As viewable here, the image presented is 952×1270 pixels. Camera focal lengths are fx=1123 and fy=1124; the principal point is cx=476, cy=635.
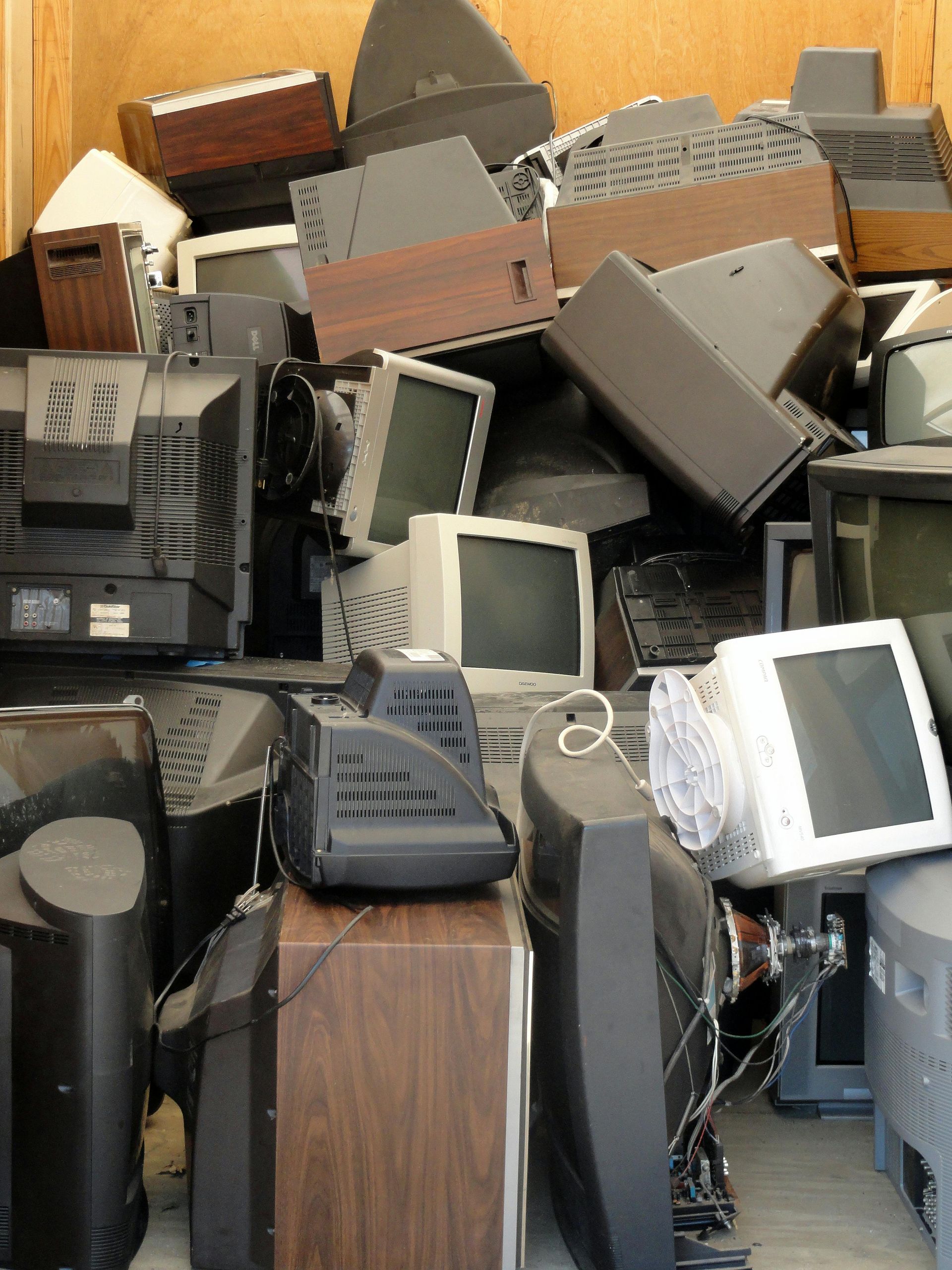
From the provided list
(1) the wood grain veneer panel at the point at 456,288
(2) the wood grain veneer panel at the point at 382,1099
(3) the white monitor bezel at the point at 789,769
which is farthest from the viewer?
(1) the wood grain veneer panel at the point at 456,288

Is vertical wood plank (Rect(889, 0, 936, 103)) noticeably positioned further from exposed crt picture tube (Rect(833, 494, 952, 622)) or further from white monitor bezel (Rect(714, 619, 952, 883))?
white monitor bezel (Rect(714, 619, 952, 883))

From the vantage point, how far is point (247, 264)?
3.51 meters

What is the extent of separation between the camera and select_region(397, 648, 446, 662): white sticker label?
158 cm

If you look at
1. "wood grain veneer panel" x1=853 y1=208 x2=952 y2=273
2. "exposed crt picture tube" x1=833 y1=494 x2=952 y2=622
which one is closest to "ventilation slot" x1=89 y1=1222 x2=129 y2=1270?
"exposed crt picture tube" x1=833 y1=494 x2=952 y2=622

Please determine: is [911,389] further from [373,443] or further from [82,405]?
[82,405]

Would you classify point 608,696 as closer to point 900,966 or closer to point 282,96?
point 900,966

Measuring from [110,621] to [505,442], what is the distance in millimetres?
1243

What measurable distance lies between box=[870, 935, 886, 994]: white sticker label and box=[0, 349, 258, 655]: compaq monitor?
132cm

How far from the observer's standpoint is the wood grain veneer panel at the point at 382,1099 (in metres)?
1.32

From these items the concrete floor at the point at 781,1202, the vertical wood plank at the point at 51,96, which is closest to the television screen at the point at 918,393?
the concrete floor at the point at 781,1202

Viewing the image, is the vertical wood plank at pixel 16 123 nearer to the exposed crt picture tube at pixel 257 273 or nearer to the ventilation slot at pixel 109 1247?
the exposed crt picture tube at pixel 257 273

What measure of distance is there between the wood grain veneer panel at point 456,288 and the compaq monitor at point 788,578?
3.15 ft

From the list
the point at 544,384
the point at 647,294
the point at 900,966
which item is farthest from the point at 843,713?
the point at 544,384

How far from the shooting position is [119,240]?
2.78m
